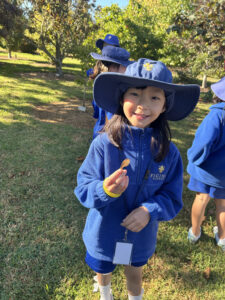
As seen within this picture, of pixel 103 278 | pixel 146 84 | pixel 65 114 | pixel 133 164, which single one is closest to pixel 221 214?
pixel 103 278

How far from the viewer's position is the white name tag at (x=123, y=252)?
1.54 metres

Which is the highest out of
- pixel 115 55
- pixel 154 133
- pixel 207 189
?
pixel 115 55

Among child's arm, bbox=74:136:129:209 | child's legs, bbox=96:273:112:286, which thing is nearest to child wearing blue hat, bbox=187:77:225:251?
child's arm, bbox=74:136:129:209

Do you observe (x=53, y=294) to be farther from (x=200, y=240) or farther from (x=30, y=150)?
(x=30, y=150)

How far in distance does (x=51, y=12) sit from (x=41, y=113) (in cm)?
961

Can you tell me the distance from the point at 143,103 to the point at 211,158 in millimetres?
1264

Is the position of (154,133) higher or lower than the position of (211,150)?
higher

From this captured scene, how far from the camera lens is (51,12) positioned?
13.6 meters

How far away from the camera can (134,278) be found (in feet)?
6.10

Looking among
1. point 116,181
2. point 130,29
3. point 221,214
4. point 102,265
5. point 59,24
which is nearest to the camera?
point 116,181

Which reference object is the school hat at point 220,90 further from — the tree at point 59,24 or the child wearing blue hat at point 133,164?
the tree at point 59,24

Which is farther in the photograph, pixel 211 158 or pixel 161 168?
pixel 211 158

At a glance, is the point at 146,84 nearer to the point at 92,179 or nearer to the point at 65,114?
the point at 92,179

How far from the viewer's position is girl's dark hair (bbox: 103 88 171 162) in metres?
1.40
